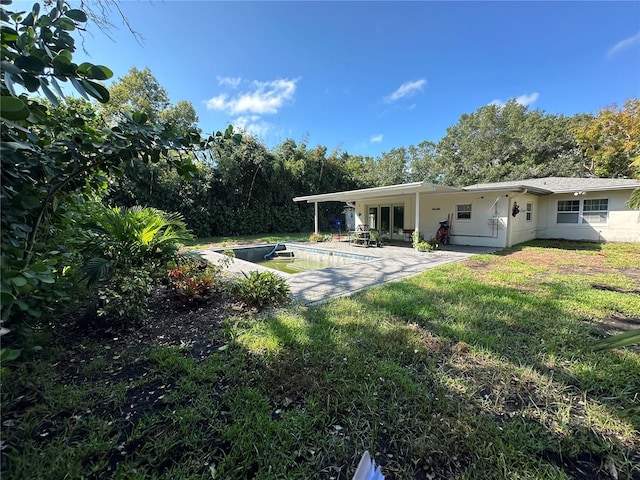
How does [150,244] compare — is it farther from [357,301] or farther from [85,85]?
[357,301]

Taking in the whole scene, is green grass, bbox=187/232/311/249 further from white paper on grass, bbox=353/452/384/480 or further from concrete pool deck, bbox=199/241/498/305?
white paper on grass, bbox=353/452/384/480

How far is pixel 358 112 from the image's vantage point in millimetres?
20344

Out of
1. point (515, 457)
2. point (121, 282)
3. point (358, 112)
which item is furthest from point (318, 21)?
point (358, 112)

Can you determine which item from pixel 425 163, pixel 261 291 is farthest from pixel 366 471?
pixel 425 163

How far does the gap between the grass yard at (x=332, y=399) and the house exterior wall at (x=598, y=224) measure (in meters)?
10.2

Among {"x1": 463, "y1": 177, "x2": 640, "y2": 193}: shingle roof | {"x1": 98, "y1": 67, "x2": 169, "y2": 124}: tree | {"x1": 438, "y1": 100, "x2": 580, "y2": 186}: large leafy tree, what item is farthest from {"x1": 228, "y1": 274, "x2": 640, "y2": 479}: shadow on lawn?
{"x1": 438, "y1": 100, "x2": 580, "y2": 186}: large leafy tree

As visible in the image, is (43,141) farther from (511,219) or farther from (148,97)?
(148,97)

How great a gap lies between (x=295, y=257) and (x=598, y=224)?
12.7 m

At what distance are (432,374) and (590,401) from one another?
115 centimetres

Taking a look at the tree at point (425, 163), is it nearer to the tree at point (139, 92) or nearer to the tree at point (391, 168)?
the tree at point (391, 168)

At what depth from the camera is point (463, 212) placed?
10.8 m

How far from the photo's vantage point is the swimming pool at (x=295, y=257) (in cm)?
894

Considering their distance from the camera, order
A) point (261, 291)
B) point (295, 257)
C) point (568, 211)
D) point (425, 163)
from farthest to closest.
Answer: point (425, 163)
point (568, 211)
point (295, 257)
point (261, 291)

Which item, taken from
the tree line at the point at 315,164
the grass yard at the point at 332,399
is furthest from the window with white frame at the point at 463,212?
the tree line at the point at 315,164
